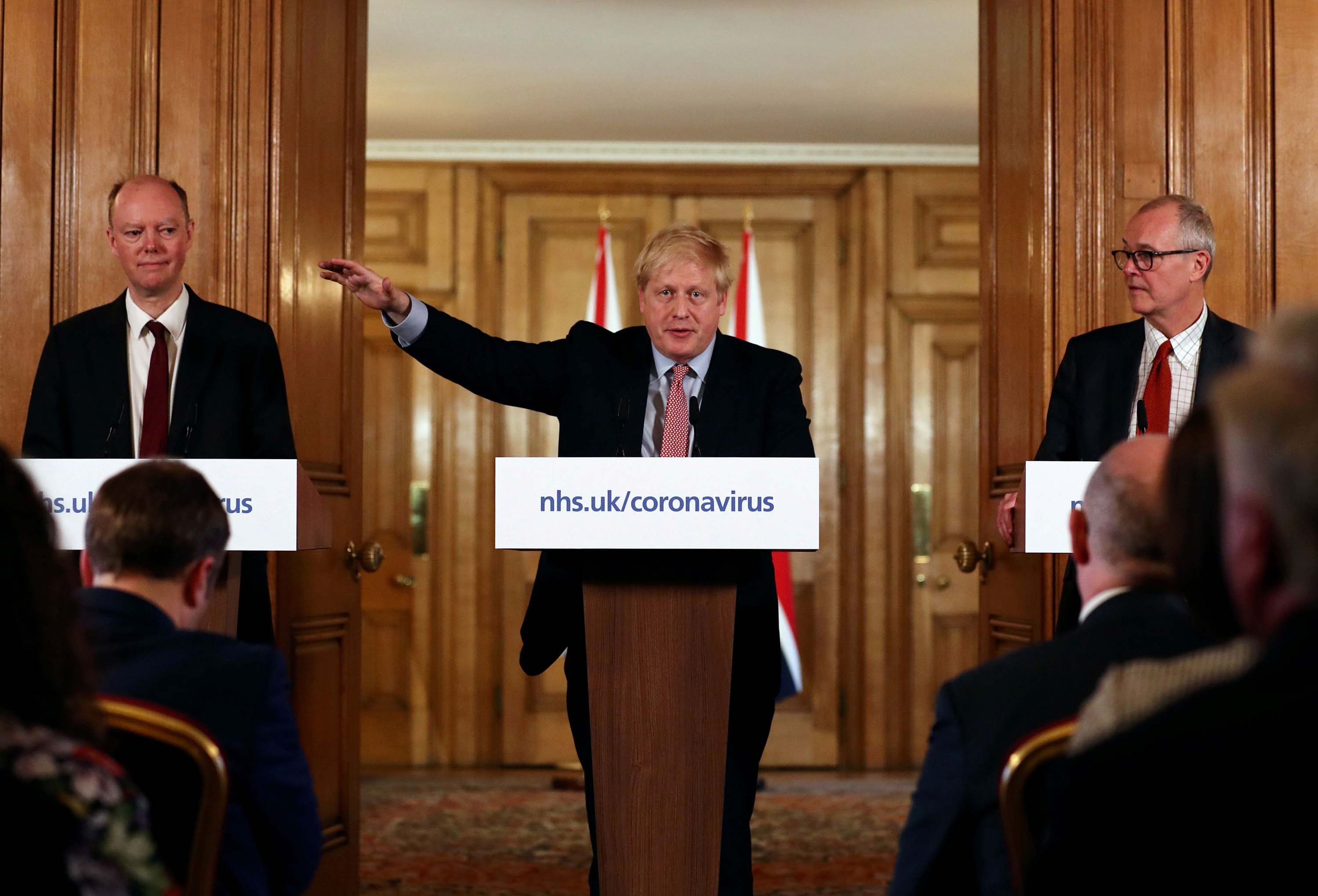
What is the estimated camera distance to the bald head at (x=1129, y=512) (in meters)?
1.55

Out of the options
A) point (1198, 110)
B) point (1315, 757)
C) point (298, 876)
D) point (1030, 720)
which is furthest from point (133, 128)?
point (1315, 757)

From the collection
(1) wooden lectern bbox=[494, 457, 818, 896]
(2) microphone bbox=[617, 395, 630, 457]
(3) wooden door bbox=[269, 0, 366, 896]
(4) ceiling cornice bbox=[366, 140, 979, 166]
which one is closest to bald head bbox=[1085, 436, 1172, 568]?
(1) wooden lectern bbox=[494, 457, 818, 896]

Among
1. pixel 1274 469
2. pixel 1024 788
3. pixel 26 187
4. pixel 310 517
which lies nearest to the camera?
pixel 1274 469

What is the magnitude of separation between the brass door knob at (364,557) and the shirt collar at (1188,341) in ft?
7.27

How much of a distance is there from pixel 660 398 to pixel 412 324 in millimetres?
588

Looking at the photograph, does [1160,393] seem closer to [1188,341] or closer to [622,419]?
[1188,341]

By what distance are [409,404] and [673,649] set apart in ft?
15.9

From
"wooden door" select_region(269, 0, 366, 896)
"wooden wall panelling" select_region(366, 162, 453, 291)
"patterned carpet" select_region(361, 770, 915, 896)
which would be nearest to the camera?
"wooden door" select_region(269, 0, 366, 896)

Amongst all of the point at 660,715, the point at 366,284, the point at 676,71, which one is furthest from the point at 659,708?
the point at 676,71

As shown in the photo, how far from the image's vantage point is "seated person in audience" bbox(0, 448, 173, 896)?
3.62ft

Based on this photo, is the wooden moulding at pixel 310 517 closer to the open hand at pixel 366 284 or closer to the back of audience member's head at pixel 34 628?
the open hand at pixel 366 284

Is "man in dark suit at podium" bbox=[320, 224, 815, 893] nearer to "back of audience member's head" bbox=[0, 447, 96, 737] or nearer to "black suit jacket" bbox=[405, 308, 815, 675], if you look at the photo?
"black suit jacket" bbox=[405, 308, 815, 675]

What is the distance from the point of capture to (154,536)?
5.42 feet

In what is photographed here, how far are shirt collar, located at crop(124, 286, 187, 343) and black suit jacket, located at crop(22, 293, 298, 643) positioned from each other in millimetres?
14
